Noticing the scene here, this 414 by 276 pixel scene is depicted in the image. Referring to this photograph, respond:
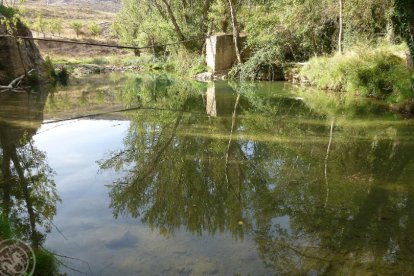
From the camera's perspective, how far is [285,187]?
575 cm

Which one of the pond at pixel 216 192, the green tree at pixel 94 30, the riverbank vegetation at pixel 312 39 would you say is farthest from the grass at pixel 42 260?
the green tree at pixel 94 30

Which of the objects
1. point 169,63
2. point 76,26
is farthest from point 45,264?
point 76,26

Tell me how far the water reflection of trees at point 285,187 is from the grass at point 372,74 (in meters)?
2.84

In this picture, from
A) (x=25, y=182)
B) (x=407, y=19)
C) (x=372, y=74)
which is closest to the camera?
(x=25, y=182)

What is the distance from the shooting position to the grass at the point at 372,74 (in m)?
12.3

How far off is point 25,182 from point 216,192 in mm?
3027

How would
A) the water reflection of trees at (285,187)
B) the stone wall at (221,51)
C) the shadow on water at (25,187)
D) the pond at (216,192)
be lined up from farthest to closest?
the stone wall at (221,51), the shadow on water at (25,187), the water reflection of trees at (285,187), the pond at (216,192)

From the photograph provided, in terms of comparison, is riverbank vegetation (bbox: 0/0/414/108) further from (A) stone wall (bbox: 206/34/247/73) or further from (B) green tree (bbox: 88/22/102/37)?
(B) green tree (bbox: 88/22/102/37)

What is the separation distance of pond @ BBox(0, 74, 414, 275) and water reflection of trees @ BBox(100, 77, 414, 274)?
0.02m

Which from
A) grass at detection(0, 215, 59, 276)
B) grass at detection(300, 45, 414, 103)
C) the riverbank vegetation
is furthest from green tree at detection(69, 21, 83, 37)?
grass at detection(0, 215, 59, 276)

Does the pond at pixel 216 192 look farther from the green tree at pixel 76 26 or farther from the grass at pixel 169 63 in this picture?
the green tree at pixel 76 26

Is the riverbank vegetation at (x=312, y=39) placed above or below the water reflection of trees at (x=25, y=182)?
above

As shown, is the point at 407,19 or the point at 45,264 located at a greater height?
the point at 407,19

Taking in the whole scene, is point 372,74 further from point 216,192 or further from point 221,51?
point 221,51
